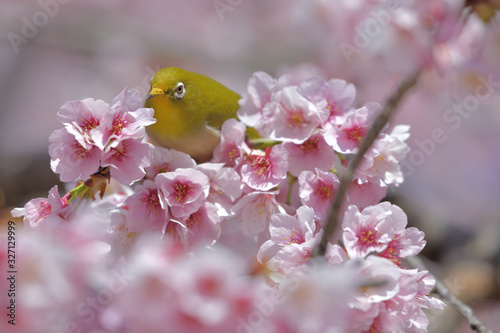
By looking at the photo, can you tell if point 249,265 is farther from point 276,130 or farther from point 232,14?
point 232,14

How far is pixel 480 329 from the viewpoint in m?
0.66

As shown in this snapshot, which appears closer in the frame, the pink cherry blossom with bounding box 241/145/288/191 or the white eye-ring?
the pink cherry blossom with bounding box 241/145/288/191

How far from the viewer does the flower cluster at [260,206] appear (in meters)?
0.48

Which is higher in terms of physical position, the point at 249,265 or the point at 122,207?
the point at 249,265

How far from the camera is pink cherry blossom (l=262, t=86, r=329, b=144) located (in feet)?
2.12

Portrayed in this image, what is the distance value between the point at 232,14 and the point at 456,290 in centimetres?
172

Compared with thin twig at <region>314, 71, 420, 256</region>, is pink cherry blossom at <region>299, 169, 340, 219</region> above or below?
below

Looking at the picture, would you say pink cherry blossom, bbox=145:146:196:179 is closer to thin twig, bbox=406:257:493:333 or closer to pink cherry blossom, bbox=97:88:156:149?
pink cherry blossom, bbox=97:88:156:149

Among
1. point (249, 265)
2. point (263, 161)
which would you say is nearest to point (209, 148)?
point (263, 161)
